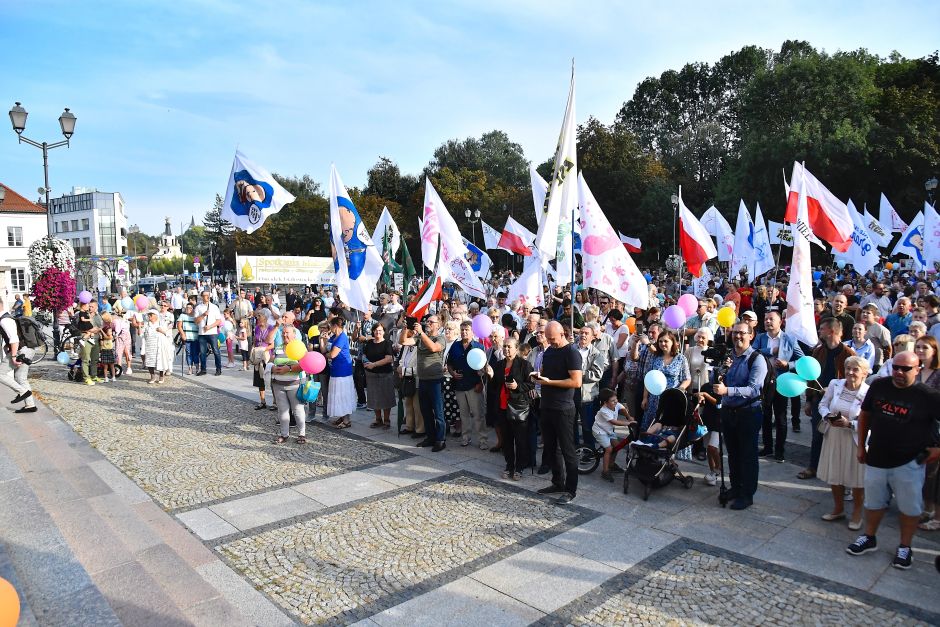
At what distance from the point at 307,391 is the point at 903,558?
7.06 m

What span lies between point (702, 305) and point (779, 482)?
3.38 meters

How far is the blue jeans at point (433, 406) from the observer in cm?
851

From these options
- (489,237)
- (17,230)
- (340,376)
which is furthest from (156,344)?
(17,230)

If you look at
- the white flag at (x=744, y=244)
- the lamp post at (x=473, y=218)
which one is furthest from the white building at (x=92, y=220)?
the white flag at (x=744, y=244)

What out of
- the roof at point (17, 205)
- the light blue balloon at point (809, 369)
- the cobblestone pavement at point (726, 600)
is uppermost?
the roof at point (17, 205)

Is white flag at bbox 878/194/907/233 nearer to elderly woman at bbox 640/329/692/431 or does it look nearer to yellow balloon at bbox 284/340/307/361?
elderly woman at bbox 640/329/692/431

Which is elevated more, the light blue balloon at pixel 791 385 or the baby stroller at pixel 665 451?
the light blue balloon at pixel 791 385

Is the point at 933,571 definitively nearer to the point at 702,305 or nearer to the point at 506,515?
the point at 506,515

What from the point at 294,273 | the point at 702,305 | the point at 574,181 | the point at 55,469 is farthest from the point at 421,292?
the point at 294,273

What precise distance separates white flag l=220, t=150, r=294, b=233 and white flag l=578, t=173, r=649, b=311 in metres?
6.21

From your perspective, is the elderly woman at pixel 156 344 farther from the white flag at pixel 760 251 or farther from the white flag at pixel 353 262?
the white flag at pixel 760 251

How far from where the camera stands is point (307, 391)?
8805mm

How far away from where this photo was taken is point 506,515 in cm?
628

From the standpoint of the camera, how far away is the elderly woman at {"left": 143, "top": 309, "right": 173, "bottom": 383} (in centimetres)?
1352
